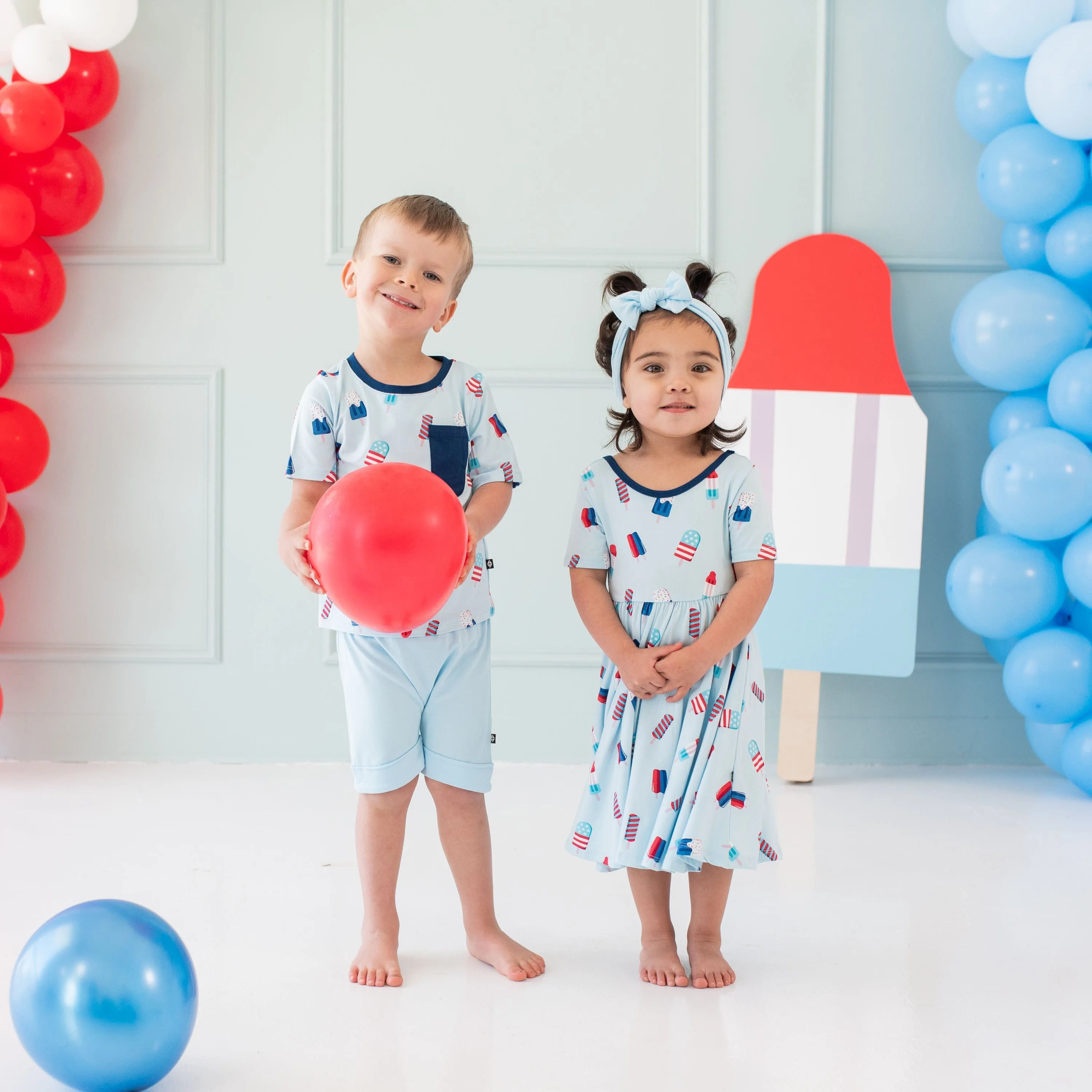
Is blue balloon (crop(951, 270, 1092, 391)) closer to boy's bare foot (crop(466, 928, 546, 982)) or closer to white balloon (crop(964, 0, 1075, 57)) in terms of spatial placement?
white balloon (crop(964, 0, 1075, 57))

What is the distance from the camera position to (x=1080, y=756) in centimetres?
229

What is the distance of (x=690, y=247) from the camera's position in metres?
2.67

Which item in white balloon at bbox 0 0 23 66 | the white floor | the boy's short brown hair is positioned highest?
white balloon at bbox 0 0 23 66

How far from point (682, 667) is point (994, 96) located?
5.68 ft

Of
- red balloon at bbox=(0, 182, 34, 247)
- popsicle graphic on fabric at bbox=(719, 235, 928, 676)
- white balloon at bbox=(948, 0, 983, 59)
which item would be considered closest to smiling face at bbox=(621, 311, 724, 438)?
popsicle graphic on fabric at bbox=(719, 235, 928, 676)

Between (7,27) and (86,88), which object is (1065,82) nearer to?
(86,88)

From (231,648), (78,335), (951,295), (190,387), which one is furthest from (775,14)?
(231,648)

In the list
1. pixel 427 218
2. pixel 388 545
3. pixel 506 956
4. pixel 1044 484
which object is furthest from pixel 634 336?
pixel 1044 484

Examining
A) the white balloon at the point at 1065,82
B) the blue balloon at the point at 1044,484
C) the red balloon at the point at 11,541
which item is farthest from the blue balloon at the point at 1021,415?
the red balloon at the point at 11,541

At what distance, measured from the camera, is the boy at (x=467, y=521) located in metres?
Result: 1.43

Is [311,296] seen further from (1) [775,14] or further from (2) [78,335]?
(1) [775,14]

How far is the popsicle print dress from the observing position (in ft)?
4.61

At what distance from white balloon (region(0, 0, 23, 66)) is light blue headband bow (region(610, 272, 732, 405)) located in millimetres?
1723

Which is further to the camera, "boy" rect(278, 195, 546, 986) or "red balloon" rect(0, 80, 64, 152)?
"red balloon" rect(0, 80, 64, 152)
